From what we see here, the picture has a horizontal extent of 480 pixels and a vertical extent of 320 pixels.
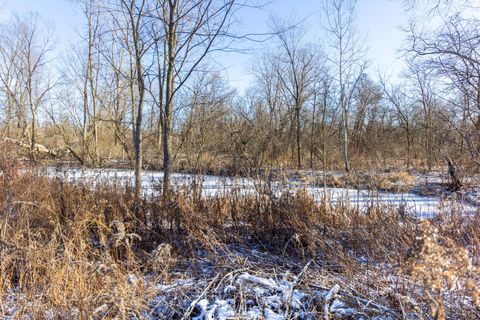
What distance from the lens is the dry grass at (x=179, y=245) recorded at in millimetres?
2070

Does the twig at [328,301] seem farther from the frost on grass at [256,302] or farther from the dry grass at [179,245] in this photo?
the dry grass at [179,245]

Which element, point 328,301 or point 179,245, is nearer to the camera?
point 328,301

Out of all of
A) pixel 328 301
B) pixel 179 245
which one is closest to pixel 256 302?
pixel 328 301

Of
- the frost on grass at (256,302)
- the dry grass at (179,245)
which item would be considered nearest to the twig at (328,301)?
the frost on grass at (256,302)

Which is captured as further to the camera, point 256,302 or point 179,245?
point 179,245

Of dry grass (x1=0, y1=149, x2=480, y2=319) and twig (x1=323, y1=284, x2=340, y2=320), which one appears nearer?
twig (x1=323, y1=284, x2=340, y2=320)

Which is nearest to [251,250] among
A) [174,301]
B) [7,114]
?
[174,301]

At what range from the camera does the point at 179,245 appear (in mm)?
3475

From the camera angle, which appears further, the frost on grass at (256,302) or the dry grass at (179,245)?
the dry grass at (179,245)

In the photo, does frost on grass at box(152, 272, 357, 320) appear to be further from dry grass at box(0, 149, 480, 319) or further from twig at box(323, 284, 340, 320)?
dry grass at box(0, 149, 480, 319)

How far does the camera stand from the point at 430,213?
4.88 meters

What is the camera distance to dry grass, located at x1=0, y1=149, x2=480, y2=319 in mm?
2070

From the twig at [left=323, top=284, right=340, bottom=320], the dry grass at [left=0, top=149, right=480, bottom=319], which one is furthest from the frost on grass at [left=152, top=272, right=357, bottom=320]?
the dry grass at [left=0, top=149, right=480, bottom=319]

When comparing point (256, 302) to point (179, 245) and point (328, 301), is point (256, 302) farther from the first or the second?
point (179, 245)
